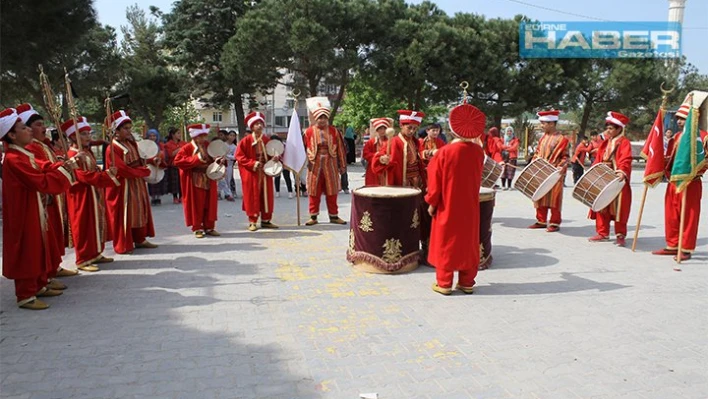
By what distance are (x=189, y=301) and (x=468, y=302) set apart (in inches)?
112

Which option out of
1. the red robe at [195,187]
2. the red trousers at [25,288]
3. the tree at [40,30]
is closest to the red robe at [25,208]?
the red trousers at [25,288]

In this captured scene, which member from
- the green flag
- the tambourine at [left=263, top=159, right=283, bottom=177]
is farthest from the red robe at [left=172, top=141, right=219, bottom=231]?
the green flag

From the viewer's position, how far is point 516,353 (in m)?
4.16

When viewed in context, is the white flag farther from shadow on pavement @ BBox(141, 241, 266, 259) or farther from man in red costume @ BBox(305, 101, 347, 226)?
shadow on pavement @ BBox(141, 241, 266, 259)

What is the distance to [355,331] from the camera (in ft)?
15.2

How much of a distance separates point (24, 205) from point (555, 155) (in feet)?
24.7

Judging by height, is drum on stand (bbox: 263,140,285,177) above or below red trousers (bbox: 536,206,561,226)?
above

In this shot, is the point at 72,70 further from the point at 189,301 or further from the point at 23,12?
the point at 189,301

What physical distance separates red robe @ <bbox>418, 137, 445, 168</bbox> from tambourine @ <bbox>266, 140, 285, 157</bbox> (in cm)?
251

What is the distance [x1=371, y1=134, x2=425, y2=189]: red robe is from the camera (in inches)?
299

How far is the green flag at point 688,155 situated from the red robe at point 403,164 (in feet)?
10.8

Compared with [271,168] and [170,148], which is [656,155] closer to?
[271,168]

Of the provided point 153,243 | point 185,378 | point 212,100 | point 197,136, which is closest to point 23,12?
point 197,136

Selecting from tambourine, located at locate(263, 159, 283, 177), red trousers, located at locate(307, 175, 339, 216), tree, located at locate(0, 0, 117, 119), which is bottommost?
red trousers, located at locate(307, 175, 339, 216)
